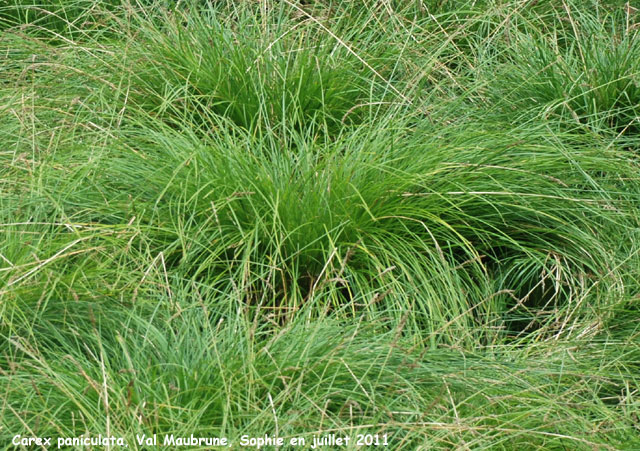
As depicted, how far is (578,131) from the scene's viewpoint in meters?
3.64

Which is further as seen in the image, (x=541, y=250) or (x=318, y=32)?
(x=318, y=32)

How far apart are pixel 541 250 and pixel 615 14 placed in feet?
Result: 5.71

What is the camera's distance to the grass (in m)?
2.25

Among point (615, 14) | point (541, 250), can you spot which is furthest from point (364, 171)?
point (615, 14)

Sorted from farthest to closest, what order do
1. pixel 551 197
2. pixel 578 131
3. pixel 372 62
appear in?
pixel 372 62 → pixel 578 131 → pixel 551 197

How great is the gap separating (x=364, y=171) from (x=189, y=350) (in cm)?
101

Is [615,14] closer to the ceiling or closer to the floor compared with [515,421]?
closer to the ceiling

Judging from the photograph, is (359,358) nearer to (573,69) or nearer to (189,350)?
(189,350)

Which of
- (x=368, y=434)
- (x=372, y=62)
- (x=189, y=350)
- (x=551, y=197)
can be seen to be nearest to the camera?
(x=368, y=434)

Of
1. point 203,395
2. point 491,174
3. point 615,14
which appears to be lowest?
point 203,395

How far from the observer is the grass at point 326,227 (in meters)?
2.25

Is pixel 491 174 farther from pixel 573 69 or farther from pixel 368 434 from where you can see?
pixel 368 434

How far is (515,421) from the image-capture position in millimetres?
A: 2271

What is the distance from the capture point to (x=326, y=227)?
292cm
